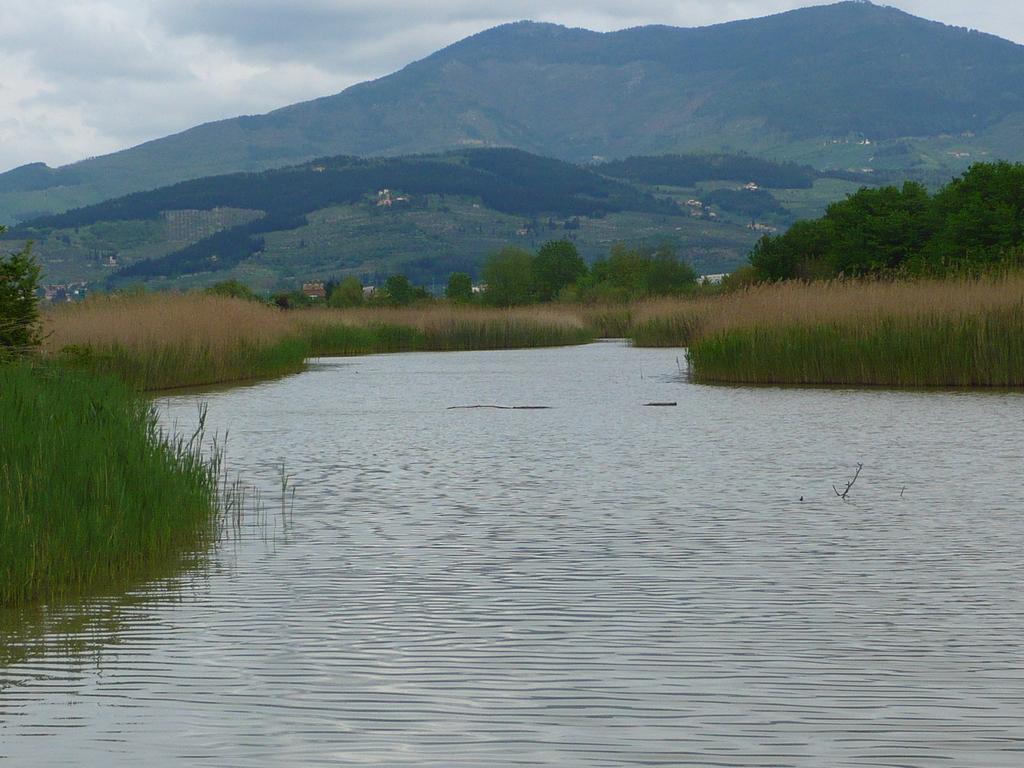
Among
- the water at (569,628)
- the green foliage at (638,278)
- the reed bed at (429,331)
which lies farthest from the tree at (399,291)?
the water at (569,628)

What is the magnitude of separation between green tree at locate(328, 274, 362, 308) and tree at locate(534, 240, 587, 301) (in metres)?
17.5

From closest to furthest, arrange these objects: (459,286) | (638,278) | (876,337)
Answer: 1. (876,337)
2. (638,278)
3. (459,286)

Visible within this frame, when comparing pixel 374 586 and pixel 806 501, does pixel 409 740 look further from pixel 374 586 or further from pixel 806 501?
pixel 806 501

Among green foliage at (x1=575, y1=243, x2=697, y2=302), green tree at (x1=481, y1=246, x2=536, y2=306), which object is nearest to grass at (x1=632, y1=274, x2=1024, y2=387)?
green foliage at (x1=575, y1=243, x2=697, y2=302)

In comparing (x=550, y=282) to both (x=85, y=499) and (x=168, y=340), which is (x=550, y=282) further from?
(x=85, y=499)

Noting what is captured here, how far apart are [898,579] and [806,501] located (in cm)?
395

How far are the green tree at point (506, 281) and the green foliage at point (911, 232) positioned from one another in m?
46.1

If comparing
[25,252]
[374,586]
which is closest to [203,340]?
[25,252]

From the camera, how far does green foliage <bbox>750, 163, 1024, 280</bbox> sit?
5141 cm

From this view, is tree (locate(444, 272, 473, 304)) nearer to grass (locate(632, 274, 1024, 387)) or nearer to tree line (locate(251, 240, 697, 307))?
tree line (locate(251, 240, 697, 307))

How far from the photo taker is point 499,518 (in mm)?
12773

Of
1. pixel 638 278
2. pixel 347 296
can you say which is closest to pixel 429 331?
pixel 347 296

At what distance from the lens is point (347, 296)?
104438 mm

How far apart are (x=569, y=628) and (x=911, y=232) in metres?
52.4
